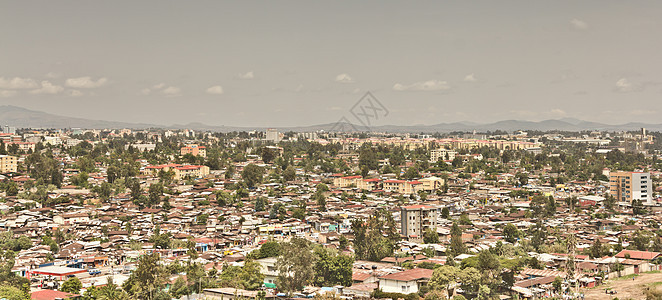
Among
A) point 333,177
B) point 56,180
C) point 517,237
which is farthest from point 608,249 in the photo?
point 56,180

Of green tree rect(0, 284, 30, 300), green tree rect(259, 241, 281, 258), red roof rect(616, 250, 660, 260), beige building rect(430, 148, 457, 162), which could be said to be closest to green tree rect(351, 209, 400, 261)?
green tree rect(259, 241, 281, 258)

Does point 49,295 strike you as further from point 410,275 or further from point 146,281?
point 410,275

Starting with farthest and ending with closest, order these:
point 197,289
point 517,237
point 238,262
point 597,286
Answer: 1. point 517,237
2. point 238,262
3. point 597,286
4. point 197,289

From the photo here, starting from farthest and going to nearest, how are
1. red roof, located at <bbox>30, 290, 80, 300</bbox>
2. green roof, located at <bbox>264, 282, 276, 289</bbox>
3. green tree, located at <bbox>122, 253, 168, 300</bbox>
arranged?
green roof, located at <bbox>264, 282, 276, 289</bbox>, red roof, located at <bbox>30, 290, 80, 300</bbox>, green tree, located at <bbox>122, 253, 168, 300</bbox>

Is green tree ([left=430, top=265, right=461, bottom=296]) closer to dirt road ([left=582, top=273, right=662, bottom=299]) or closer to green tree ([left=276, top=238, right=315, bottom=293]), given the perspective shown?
green tree ([left=276, top=238, right=315, bottom=293])

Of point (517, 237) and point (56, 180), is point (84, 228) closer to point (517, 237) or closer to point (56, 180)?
point (56, 180)

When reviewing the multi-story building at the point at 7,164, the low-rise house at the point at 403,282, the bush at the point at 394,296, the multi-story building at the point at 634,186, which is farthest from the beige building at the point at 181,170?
the bush at the point at 394,296

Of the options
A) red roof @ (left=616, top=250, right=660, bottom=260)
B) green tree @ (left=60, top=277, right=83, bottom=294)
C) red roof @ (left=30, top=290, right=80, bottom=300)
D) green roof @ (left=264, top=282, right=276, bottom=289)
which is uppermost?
green tree @ (left=60, top=277, right=83, bottom=294)

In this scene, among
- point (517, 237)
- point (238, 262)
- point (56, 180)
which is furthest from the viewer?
point (56, 180)
